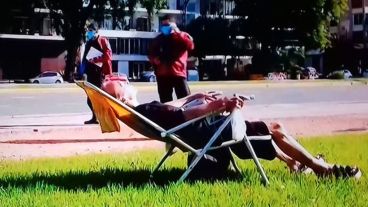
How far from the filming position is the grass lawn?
16.0ft

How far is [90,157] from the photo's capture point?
24.9 feet

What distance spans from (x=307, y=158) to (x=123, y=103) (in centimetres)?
146

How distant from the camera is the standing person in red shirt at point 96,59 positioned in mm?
11969

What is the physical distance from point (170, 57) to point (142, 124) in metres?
4.22

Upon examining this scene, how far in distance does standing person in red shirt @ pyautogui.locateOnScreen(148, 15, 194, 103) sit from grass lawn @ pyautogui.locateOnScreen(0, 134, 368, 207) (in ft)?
7.86

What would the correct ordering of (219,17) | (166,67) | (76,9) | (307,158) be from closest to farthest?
(307,158)
(166,67)
(76,9)
(219,17)

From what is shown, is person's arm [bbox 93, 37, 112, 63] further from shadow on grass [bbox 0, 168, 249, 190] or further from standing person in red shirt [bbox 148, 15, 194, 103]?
shadow on grass [bbox 0, 168, 249, 190]

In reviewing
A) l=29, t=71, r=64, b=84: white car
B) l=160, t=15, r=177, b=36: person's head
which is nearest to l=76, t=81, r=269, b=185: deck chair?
l=160, t=15, r=177, b=36: person's head

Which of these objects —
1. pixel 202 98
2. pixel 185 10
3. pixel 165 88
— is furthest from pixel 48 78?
pixel 202 98

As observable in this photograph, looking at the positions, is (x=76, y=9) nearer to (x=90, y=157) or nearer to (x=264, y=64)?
(x=264, y=64)

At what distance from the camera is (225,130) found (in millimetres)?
5406

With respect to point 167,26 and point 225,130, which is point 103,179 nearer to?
point 225,130

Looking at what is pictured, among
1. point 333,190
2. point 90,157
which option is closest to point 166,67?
point 90,157

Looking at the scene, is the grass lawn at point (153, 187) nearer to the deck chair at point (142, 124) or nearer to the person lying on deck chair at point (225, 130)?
the person lying on deck chair at point (225, 130)
